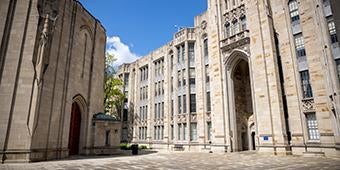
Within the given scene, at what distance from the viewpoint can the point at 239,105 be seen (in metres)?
27.5

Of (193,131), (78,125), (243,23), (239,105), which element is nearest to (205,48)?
(243,23)

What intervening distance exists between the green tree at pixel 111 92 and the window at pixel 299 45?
27469 millimetres

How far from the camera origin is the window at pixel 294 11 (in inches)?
862

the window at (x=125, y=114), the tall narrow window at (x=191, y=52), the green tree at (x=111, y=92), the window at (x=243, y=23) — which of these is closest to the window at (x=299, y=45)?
the window at (x=243, y=23)

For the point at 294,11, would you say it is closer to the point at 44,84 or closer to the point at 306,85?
the point at 306,85

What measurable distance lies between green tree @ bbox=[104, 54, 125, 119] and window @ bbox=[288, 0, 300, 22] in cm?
2704

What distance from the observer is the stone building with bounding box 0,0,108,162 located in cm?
1428

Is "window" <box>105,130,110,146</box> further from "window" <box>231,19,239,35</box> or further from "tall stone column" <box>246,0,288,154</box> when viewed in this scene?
"window" <box>231,19,239,35</box>

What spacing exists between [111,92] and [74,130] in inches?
698

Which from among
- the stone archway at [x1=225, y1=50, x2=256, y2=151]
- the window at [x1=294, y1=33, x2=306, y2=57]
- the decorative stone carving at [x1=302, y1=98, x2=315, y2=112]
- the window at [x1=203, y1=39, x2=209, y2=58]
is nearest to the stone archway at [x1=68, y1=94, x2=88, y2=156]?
the stone archway at [x1=225, y1=50, x2=256, y2=151]

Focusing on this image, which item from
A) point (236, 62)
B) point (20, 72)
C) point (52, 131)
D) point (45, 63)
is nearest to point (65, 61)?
point (45, 63)

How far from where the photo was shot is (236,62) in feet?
89.0

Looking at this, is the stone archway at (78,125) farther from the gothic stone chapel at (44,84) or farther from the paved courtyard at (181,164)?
the paved courtyard at (181,164)

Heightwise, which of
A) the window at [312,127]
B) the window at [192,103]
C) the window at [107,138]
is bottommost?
the window at [107,138]
